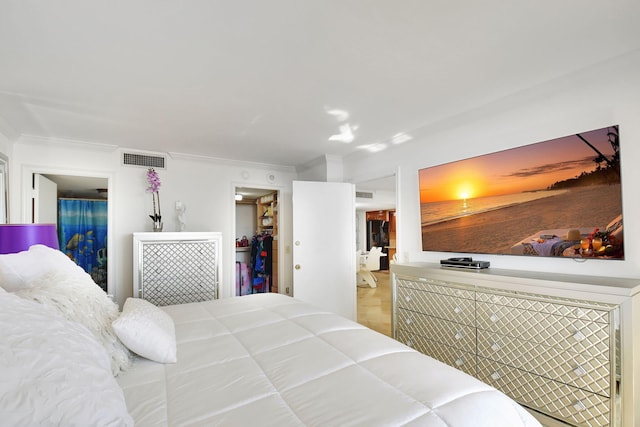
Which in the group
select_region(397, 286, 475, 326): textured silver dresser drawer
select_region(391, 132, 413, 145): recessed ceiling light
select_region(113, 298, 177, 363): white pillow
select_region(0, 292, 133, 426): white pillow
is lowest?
select_region(397, 286, 475, 326): textured silver dresser drawer

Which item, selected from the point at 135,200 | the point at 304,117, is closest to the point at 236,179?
the point at 135,200

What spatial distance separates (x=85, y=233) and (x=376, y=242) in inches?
313

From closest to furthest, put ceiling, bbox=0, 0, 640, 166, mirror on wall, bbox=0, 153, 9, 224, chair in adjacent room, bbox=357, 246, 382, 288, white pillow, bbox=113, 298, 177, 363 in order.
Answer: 1. white pillow, bbox=113, 298, 177, 363
2. ceiling, bbox=0, 0, 640, 166
3. mirror on wall, bbox=0, 153, 9, 224
4. chair in adjacent room, bbox=357, 246, 382, 288

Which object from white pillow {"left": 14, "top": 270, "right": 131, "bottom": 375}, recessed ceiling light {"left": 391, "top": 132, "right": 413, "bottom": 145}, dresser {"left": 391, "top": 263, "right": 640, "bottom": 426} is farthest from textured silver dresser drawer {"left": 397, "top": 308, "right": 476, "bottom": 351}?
white pillow {"left": 14, "top": 270, "right": 131, "bottom": 375}

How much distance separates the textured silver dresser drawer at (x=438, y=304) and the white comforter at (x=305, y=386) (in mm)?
1118

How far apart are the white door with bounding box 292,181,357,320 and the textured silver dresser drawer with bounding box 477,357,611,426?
79.2 inches

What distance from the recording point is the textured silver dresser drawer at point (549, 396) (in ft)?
5.64

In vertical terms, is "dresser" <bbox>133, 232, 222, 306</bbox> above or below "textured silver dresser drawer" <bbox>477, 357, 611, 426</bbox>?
above

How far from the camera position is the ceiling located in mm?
1430

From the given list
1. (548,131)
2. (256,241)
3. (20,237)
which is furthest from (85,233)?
(548,131)

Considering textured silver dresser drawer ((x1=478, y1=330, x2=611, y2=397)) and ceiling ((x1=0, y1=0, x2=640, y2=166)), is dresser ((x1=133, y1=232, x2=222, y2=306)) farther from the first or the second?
textured silver dresser drawer ((x1=478, y1=330, x2=611, y2=397))

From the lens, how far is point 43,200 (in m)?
3.51

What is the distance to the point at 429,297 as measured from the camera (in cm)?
264

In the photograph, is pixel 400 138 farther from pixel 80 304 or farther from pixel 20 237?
pixel 20 237
